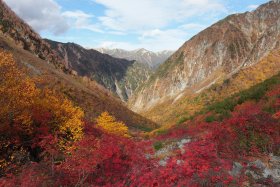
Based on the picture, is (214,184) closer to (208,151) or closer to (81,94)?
(208,151)

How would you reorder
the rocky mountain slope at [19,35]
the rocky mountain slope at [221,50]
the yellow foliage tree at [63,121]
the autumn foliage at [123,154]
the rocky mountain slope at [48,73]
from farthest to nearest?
the rocky mountain slope at [221,50] < the rocky mountain slope at [19,35] < the rocky mountain slope at [48,73] < the yellow foliage tree at [63,121] < the autumn foliage at [123,154]

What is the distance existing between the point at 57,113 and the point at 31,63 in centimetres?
5220

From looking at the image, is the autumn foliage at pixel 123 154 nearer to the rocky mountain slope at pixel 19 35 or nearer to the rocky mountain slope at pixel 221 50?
the rocky mountain slope at pixel 19 35

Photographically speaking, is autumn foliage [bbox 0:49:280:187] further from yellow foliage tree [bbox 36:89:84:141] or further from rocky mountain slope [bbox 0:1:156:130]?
rocky mountain slope [bbox 0:1:156:130]

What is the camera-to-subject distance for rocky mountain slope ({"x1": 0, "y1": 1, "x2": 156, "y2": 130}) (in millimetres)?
75188

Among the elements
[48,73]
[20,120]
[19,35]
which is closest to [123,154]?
[20,120]

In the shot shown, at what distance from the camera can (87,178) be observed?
16609 mm

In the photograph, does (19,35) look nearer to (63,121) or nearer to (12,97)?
(63,121)

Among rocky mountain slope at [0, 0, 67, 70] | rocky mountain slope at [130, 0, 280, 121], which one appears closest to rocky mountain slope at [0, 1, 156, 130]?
rocky mountain slope at [0, 0, 67, 70]

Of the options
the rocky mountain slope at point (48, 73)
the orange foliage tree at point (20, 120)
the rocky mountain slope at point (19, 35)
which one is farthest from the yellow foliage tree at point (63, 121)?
the rocky mountain slope at point (19, 35)

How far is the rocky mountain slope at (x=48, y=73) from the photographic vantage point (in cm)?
7519

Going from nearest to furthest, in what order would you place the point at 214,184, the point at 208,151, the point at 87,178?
the point at 214,184 < the point at 208,151 < the point at 87,178

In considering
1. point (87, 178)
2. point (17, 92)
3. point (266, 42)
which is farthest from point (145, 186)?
point (266, 42)

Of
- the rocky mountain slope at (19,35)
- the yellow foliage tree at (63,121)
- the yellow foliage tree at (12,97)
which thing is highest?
the rocky mountain slope at (19,35)
